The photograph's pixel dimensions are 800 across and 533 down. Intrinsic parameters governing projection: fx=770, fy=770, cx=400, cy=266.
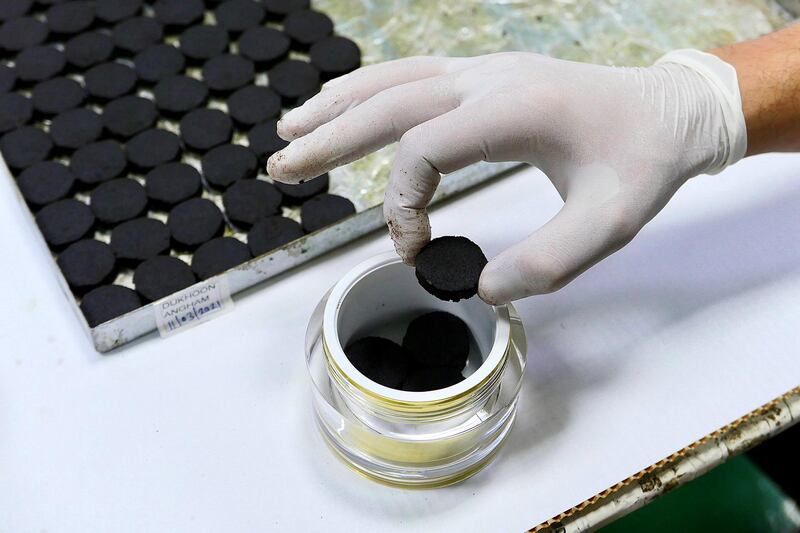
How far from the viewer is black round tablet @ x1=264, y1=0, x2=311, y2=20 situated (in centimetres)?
151

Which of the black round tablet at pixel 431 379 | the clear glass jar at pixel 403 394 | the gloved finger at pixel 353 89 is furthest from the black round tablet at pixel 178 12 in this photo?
the black round tablet at pixel 431 379

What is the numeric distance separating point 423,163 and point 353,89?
0.19 m

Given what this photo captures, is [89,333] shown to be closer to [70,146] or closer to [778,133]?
[70,146]

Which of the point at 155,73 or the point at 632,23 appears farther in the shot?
the point at 632,23

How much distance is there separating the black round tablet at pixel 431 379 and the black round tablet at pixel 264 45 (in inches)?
29.5

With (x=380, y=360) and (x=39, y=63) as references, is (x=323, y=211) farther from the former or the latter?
(x=39, y=63)

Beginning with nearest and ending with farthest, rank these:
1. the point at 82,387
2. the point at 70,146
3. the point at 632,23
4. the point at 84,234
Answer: the point at 82,387
the point at 84,234
the point at 70,146
the point at 632,23

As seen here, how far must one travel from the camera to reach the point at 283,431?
1.02 metres

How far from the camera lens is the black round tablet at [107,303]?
111 cm

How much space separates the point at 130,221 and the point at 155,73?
0.34 meters

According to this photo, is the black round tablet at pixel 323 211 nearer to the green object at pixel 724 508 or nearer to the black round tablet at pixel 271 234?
the black round tablet at pixel 271 234

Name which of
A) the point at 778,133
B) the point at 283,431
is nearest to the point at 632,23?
the point at 778,133

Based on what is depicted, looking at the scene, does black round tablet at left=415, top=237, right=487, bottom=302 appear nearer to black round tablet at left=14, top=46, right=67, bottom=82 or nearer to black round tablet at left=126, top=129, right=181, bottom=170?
black round tablet at left=126, top=129, right=181, bottom=170

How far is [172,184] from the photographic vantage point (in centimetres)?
126
